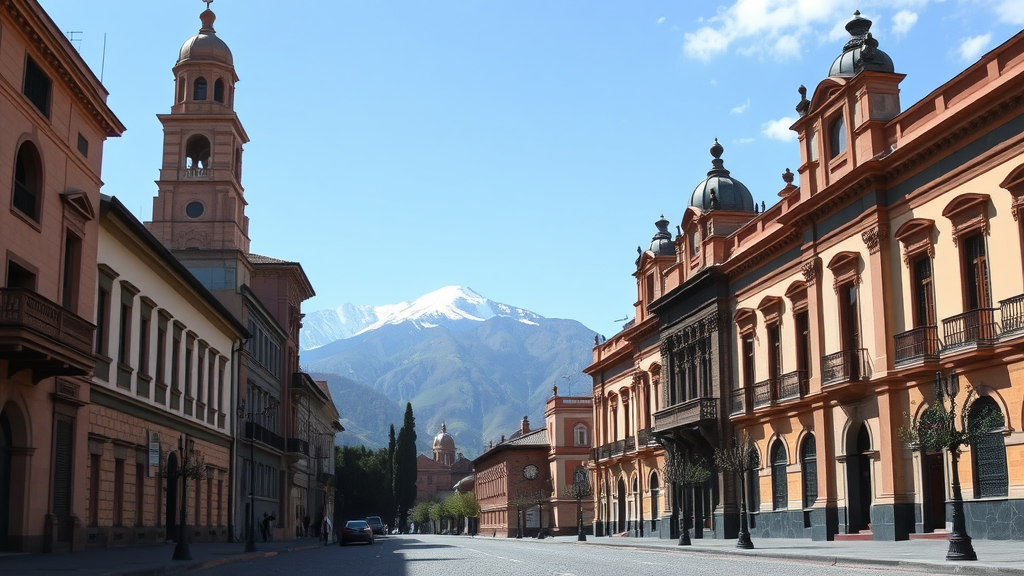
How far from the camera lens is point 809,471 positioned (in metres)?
37.6

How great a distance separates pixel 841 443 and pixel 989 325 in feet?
30.2

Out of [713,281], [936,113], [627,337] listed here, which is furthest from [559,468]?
[936,113]

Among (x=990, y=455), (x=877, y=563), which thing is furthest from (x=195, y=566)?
(x=990, y=455)

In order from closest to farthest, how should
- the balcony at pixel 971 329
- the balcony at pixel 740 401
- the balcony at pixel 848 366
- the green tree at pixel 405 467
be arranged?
the balcony at pixel 971 329
the balcony at pixel 848 366
the balcony at pixel 740 401
the green tree at pixel 405 467

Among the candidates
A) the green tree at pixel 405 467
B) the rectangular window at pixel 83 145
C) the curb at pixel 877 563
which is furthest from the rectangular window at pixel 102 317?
the green tree at pixel 405 467

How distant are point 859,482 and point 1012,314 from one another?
10351 millimetres

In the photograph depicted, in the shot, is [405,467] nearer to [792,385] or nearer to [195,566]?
[792,385]

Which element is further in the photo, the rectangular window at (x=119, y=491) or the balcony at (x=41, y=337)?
the rectangular window at (x=119, y=491)

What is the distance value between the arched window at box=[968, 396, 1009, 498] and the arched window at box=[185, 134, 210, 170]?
39207 millimetres

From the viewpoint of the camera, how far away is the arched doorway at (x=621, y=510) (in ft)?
205

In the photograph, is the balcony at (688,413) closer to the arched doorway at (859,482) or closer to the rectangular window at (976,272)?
the arched doorway at (859,482)

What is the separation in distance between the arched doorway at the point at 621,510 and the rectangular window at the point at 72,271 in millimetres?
42188

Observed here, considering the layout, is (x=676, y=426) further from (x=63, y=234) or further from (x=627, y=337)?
(x=63, y=234)

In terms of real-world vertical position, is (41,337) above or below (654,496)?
above
